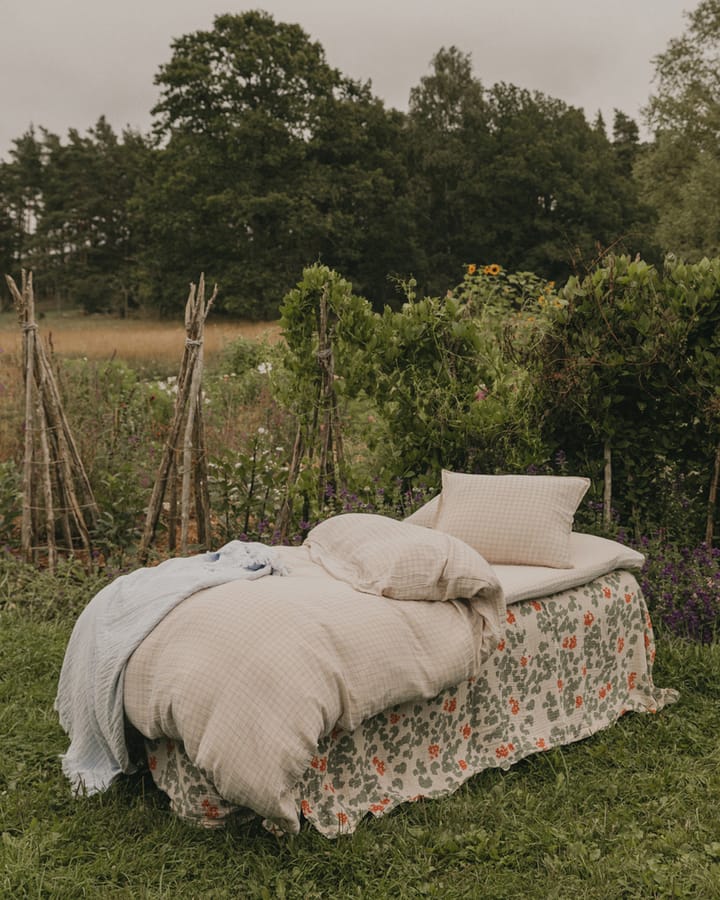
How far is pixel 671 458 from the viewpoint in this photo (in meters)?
4.48

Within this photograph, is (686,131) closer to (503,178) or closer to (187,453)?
(503,178)

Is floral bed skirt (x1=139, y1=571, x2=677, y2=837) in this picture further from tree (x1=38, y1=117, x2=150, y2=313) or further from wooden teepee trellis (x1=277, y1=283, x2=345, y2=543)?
tree (x1=38, y1=117, x2=150, y2=313)

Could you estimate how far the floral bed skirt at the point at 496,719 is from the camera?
8.73 ft

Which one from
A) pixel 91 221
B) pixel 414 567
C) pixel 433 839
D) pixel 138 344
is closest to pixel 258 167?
pixel 91 221

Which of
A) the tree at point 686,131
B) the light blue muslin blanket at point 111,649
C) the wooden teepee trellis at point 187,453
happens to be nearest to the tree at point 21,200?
the tree at point 686,131

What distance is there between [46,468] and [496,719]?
9.55 feet

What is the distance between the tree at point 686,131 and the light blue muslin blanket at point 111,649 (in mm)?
18209

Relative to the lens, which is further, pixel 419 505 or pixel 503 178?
pixel 503 178

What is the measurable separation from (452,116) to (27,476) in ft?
76.4

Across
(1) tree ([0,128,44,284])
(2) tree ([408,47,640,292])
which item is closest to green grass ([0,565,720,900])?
(2) tree ([408,47,640,292])

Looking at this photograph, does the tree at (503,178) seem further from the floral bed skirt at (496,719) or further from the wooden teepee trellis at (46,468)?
the floral bed skirt at (496,719)

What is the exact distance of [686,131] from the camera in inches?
808

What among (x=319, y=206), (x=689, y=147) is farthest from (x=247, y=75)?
(x=689, y=147)

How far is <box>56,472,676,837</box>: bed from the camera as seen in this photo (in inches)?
97.7
